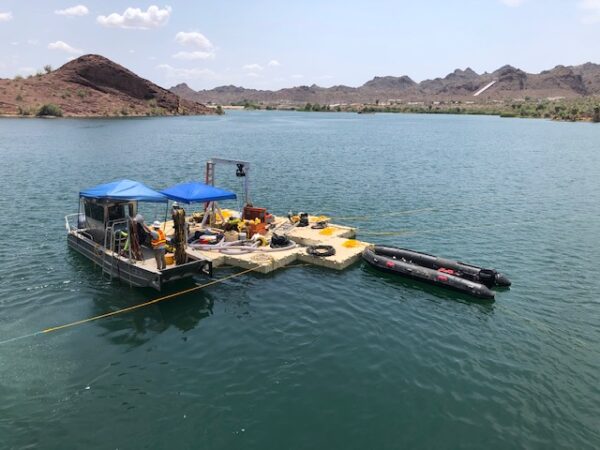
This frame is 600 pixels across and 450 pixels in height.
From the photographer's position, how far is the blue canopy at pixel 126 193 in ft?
74.4

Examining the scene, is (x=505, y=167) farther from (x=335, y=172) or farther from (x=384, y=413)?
(x=384, y=413)

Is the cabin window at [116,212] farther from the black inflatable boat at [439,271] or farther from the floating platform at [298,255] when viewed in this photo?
the black inflatable boat at [439,271]

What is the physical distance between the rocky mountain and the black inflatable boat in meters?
148

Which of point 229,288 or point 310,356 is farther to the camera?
point 229,288

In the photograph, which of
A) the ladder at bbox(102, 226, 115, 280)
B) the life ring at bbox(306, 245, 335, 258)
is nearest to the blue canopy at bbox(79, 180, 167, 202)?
the ladder at bbox(102, 226, 115, 280)

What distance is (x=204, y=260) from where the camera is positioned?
21.8 m

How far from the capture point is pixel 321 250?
25453mm

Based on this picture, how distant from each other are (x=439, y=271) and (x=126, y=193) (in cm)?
1686

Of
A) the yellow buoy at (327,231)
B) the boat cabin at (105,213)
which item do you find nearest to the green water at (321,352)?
the boat cabin at (105,213)

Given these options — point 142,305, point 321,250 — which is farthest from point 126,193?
point 321,250

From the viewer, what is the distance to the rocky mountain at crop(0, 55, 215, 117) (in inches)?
5787

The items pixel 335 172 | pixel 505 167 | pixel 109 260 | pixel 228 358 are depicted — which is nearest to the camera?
pixel 228 358

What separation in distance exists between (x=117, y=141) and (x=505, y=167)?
70.1 m

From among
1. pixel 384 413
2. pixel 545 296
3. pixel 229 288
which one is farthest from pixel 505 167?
pixel 384 413
